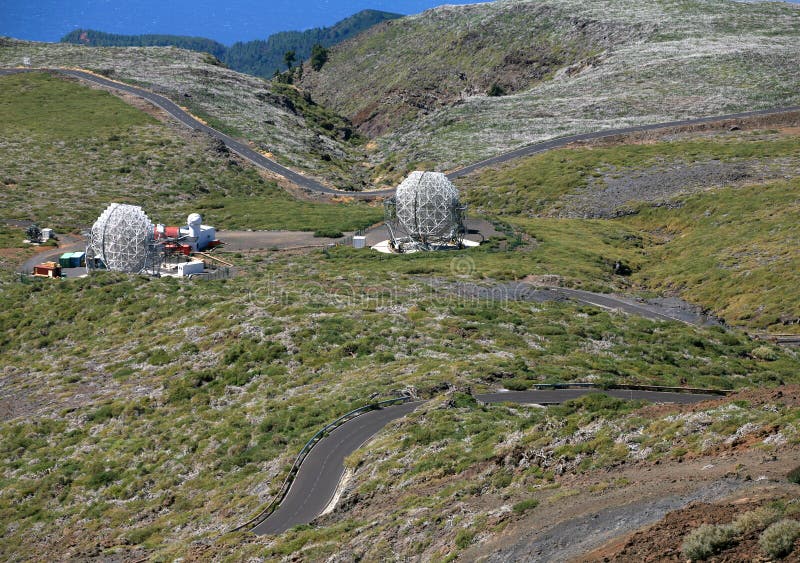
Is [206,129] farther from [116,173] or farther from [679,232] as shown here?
[679,232]

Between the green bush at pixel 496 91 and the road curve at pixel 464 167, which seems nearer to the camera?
the road curve at pixel 464 167

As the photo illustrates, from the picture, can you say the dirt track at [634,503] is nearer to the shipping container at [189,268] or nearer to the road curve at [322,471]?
the road curve at [322,471]

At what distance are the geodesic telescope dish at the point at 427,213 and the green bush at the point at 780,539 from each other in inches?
2067

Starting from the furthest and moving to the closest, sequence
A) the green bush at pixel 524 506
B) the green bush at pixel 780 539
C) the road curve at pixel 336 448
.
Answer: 1. the road curve at pixel 336 448
2. the green bush at pixel 524 506
3. the green bush at pixel 780 539

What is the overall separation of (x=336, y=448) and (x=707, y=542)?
1881 centimetres

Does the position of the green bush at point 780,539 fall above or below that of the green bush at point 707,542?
above

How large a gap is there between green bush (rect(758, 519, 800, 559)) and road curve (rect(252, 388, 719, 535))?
53.5 feet

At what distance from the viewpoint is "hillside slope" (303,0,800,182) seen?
12300cm

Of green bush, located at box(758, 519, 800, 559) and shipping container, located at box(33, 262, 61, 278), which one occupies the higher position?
shipping container, located at box(33, 262, 61, 278)

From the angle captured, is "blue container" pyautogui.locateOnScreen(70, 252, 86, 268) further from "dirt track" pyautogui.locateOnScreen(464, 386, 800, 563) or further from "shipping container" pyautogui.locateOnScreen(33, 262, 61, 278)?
"dirt track" pyautogui.locateOnScreen(464, 386, 800, 563)

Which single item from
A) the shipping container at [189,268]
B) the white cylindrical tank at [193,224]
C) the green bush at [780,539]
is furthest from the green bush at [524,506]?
the white cylindrical tank at [193,224]

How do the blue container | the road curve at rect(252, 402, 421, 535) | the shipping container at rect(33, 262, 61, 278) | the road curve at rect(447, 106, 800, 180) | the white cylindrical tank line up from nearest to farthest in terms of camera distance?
the road curve at rect(252, 402, 421, 535) < the shipping container at rect(33, 262, 61, 278) < the blue container < the white cylindrical tank < the road curve at rect(447, 106, 800, 180)

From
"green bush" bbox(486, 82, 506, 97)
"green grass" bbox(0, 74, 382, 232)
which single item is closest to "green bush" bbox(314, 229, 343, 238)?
"green grass" bbox(0, 74, 382, 232)

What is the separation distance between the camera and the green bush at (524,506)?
24484mm
